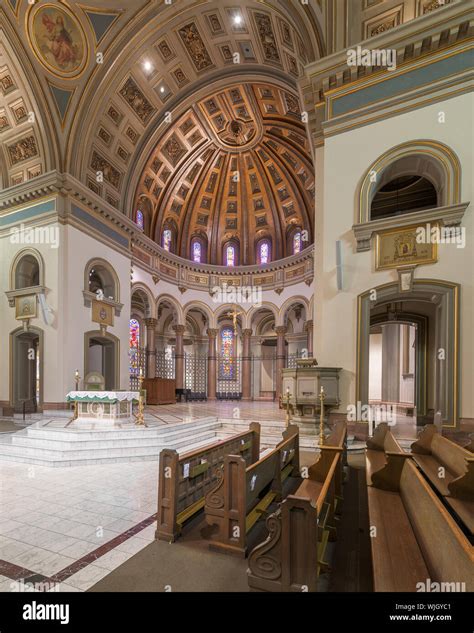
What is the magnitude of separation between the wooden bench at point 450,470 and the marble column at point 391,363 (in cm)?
1192

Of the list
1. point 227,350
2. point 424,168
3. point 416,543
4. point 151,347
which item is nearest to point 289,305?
point 227,350

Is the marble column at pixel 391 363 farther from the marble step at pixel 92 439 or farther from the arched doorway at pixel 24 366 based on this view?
the arched doorway at pixel 24 366

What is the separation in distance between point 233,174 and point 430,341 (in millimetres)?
16350

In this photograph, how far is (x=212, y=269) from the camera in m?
22.6

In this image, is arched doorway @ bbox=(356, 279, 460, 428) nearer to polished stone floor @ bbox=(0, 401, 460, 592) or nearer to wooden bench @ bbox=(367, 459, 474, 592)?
wooden bench @ bbox=(367, 459, 474, 592)

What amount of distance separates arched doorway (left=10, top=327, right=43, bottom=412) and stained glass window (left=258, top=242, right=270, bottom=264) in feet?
46.1

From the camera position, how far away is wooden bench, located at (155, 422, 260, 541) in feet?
12.4

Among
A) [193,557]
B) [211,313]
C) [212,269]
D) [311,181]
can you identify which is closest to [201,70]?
[311,181]

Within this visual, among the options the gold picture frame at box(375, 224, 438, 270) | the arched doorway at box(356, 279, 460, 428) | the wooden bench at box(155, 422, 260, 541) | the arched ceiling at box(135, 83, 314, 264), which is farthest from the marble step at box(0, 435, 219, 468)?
the arched ceiling at box(135, 83, 314, 264)

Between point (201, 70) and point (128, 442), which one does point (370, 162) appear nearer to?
point (128, 442)

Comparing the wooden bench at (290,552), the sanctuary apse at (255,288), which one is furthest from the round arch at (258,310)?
the wooden bench at (290,552)

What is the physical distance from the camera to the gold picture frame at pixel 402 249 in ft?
26.0
